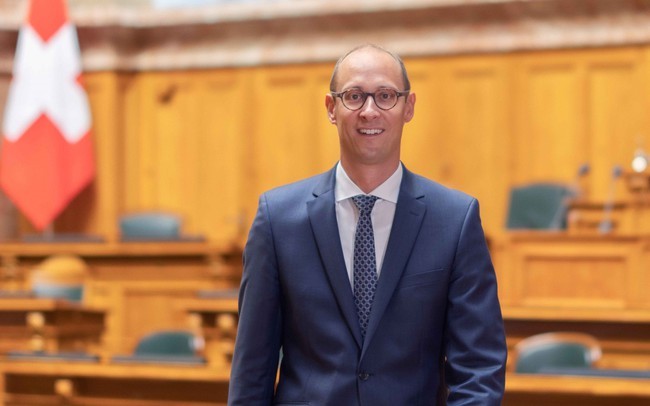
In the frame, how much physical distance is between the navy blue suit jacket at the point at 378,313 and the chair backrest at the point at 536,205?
6065 mm

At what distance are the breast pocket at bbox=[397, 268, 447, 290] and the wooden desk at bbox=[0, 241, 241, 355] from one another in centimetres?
556

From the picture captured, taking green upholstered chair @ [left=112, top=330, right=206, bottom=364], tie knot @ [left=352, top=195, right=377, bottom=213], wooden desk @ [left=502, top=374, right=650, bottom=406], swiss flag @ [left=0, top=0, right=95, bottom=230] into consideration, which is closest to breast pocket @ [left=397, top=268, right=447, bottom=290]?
tie knot @ [left=352, top=195, right=377, bottom=213]

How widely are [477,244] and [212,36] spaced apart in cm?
891

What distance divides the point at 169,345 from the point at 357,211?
12.5 ft

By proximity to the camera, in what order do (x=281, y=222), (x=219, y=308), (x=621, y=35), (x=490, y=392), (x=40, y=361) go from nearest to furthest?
(x=490, y=392) < (x=281, y=222) < (x=40, y=361) < (x=219, y=308) < (x=621, y=35)

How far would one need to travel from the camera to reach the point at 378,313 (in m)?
1.98

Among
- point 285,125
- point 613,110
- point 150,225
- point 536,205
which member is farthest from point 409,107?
point 285,125

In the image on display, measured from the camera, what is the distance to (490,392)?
6.40 feet

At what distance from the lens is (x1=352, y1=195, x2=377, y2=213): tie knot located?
6.75 ft

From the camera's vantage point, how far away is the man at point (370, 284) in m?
1.97

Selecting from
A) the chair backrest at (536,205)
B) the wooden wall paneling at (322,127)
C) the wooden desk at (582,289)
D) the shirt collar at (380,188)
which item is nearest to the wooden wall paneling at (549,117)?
the chair backrest at (536,205)

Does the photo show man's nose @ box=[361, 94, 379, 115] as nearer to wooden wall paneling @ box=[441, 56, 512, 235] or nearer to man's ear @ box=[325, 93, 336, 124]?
man's ear @ box=[325, 93, 336, 124]

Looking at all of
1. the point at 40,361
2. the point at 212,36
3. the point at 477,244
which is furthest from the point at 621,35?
the point at 477,244

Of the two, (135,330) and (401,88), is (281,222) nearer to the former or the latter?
(401,88)
